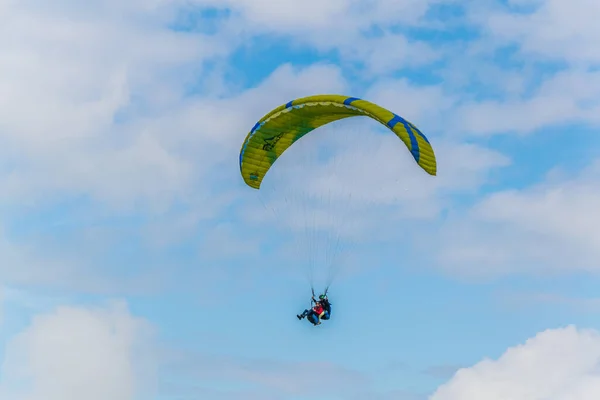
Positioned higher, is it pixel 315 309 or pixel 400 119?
pixel 400 119

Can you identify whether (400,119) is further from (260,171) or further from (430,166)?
(260,171)

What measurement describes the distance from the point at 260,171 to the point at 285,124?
265 centimetres

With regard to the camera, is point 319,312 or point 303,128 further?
point 303,128

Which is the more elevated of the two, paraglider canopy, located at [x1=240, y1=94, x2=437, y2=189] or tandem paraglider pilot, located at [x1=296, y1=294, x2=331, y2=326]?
paraglider canopy, located at [x1=240, y1=94, x2=437, y2=189]

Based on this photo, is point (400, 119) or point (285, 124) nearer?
point (400, 119)

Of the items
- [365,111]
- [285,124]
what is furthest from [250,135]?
[365,111]

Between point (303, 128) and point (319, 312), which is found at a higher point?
point (303, 128)

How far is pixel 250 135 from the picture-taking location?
5662 centimetres

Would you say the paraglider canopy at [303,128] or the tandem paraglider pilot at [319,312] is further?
the tandem paraglider pilot at [319,312]

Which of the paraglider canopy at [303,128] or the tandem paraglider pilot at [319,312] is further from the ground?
the paraglider canopy at [303,128]

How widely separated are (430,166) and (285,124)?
741 cm

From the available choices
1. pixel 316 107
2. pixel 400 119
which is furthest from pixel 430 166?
pixel 316 107

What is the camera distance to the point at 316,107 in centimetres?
5494

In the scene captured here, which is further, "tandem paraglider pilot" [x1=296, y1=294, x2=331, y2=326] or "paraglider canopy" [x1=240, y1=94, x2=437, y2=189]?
"tandem paraglider pilot" [x1=296, y1=294, x2=331, y2=326]
